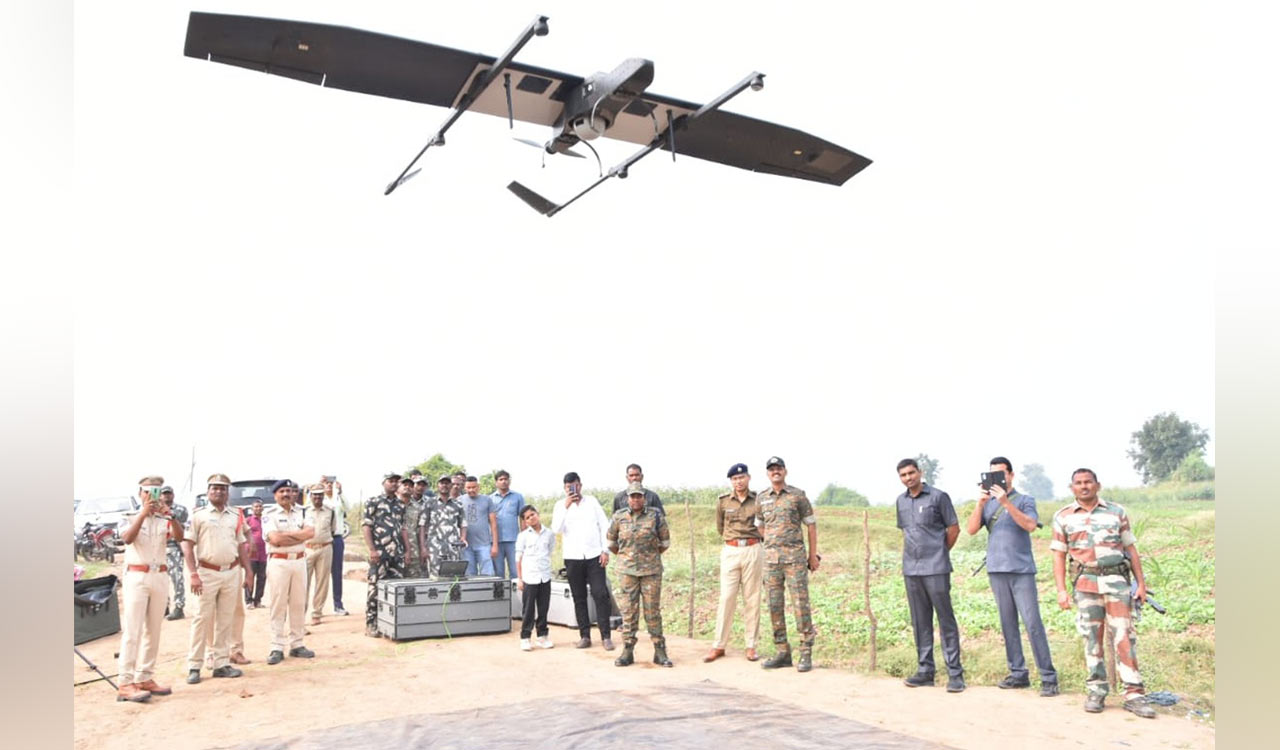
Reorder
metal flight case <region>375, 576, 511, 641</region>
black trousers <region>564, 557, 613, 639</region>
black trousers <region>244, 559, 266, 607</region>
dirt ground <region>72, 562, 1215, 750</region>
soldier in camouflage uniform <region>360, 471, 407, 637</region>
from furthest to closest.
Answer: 1. black trousers <region>244, 559, 266, 607</region>
2. soldier in camouflage uniform <region>360, 471, 407, 637</region>
3. metal flight case <region>375, 576, 511, 641</region>
4. black trousers <region>564, 557, 613, 639</region>
5. dirt ground <region>72, 562, 1215, 750</region>

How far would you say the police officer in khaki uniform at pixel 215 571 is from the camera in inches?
274

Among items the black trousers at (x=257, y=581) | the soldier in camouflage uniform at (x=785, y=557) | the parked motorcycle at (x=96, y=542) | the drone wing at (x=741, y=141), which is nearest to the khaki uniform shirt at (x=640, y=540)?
the soldier in camouflage uniform at (x=785, y=557)

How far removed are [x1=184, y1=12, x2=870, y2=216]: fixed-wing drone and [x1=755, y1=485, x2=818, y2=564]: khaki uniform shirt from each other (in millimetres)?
2960

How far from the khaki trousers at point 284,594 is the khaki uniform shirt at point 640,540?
9.45 ft

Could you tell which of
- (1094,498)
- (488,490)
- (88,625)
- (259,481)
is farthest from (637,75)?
(488,490)

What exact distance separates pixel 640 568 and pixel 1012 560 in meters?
3.08

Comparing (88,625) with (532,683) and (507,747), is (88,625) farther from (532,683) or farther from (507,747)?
(507,747)

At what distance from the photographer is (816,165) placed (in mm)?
6184

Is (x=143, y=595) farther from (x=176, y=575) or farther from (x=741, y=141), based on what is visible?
(x=176, y=575)

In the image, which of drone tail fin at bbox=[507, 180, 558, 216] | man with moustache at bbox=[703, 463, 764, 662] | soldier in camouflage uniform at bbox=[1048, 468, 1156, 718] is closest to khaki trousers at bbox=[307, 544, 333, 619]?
man with moustache at bbox=[703, 463, 764, 662]

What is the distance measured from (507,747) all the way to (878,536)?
1200 cm

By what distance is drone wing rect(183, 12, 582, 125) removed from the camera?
14.1ft

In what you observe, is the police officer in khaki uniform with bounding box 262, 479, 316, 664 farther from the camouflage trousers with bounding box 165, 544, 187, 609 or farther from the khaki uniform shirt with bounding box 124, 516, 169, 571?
the camouflage trousers with bounding box 165, 544, 187, 609

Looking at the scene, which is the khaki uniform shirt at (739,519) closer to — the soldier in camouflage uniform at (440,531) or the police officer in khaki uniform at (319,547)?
the soldier in camouflage uniform at (440,531)
